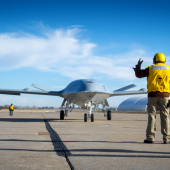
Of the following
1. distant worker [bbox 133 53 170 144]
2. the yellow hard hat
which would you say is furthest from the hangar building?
distant worker [bbox 133 53 170 144]

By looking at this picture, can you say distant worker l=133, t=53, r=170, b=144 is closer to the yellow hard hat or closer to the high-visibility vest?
the high-visibility vest

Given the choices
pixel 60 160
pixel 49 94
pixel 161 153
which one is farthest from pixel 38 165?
pixel 49 94

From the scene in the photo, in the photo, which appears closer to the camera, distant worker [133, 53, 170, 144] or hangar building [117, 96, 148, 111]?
distant worker [133, 53, 170, 144]

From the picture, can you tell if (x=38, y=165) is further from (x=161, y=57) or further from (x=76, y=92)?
(x=76, y=92)

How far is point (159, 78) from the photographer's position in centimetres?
591

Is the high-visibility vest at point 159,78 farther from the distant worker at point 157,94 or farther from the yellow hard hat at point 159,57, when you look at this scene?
the yellow hard hat at point 159,57

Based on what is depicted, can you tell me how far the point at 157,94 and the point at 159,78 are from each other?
442 mm

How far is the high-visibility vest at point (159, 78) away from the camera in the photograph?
589 centimetres

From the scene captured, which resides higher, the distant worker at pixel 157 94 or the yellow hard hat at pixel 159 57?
the yellow hard hat at pixel 159 57

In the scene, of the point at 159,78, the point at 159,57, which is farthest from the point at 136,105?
the point at 159,78

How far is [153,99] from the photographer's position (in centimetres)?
590

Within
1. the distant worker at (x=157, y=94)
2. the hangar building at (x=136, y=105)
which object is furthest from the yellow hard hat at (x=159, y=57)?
the hangar building at (x=136, y=105)

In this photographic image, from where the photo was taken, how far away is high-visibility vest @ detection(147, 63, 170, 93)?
589cm

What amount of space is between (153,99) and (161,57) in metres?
1.24
